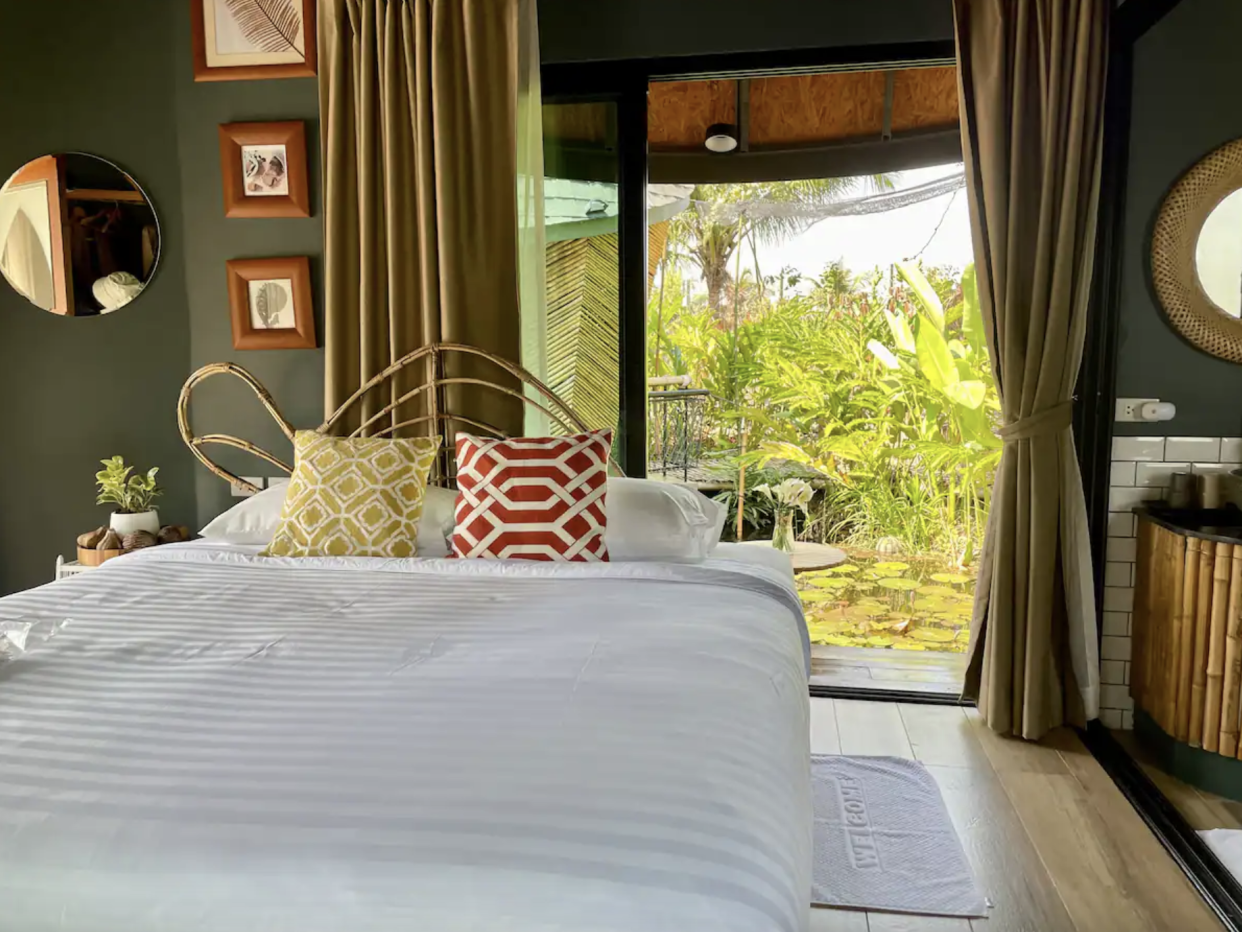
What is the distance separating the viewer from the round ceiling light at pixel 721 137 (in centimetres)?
386

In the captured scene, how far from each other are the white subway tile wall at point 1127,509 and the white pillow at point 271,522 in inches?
82.9

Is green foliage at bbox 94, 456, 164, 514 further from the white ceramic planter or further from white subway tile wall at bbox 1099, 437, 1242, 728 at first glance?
white subway tile wall at bbox 1099, 437, 1242, 728

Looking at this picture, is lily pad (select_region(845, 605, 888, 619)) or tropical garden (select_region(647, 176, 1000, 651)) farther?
lily pad (select_region(845, 605, 888, 619))

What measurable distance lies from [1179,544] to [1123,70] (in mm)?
1451

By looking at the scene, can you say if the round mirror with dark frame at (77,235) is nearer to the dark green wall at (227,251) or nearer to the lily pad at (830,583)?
the dark green wall at (227,251)

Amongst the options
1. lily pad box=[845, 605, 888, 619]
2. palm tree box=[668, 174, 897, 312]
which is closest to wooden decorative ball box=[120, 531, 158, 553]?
palm tree box=[668, 174, 897, 312]

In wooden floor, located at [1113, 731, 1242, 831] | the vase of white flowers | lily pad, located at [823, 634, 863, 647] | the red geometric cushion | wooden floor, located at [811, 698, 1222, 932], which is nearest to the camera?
wooden floor, located at [811, 698, 1222, 932]

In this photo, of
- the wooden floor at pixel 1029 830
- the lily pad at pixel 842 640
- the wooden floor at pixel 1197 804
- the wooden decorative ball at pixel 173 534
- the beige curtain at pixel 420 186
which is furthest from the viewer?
the lily pad at pixel 842 640

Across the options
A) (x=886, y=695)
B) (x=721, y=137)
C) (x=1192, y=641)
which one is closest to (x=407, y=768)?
(x=1192, y=641)

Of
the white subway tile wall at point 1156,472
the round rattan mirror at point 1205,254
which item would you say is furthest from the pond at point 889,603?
the round rattan mirror at point 1205,254

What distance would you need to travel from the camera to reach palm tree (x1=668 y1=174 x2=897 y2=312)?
3.92m

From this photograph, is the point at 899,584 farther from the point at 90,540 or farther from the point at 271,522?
the point at 90,540

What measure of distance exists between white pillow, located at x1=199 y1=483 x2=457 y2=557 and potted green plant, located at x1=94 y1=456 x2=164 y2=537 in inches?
22.5

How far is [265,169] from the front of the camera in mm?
3340
